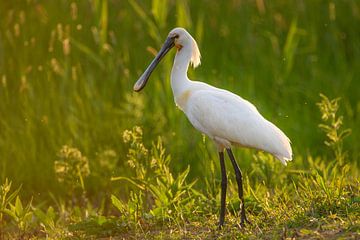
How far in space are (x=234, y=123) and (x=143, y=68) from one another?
316 cm

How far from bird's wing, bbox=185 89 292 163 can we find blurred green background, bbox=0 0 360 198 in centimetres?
172

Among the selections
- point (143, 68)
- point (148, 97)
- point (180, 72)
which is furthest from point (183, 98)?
point (143, 68)

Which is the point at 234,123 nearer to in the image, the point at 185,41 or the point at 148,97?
the point at 185,41

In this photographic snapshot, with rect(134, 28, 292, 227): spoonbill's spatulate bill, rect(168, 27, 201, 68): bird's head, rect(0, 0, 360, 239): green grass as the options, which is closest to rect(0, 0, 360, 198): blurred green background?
rect(0, 0, 360, 239): green grass

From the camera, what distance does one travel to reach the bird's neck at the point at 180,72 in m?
6.77

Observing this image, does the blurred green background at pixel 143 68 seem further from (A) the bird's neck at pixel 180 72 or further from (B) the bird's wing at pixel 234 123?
(B) the bird's wing at pixel 234 123

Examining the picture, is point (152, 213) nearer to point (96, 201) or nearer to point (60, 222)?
point (60, 222)

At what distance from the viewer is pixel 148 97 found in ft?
29.6

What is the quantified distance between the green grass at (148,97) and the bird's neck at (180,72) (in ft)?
1.36

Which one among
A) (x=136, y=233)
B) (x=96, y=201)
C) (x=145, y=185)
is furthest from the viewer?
(x=96, y=201)

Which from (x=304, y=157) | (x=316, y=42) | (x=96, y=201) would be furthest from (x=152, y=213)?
(x=316, y=42)

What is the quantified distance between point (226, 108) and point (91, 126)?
101 inches

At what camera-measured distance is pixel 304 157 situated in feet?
28.9

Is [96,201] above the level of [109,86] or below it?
below
